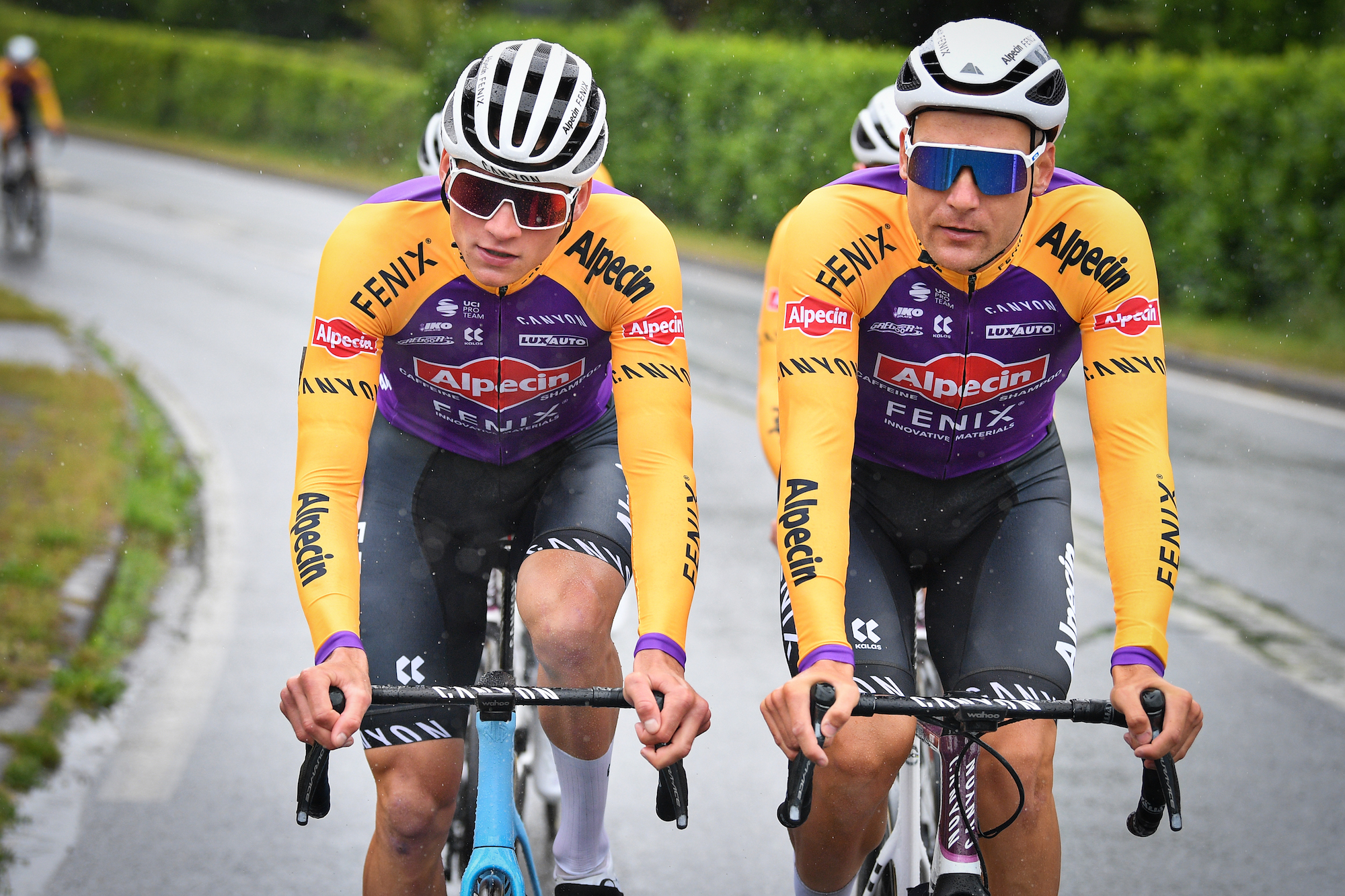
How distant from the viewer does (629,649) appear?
20.2 ft

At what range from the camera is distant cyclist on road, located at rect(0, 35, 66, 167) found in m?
18.4

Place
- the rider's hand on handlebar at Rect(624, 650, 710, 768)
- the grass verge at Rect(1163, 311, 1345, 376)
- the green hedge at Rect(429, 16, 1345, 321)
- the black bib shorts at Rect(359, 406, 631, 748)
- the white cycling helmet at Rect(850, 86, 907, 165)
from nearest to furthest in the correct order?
the rider's hand on handlebar at Rect(624, 650, 710, 768) → the black bib shorts at Rect(359, 406, 631, 748) → the white cycling helmet at Rect(850, 86, 907, 165) → the grass verge at Rect(1163, 311, 1345, 376) → the green hedge at Rect(429, 16, 1345, 321)

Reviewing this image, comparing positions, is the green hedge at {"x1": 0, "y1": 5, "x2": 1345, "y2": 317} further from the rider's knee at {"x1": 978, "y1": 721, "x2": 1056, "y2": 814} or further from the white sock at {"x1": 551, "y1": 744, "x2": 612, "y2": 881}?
the rider's knee at {"x1": 978, "y1": 721, "x2": 1056, "y2": 814}

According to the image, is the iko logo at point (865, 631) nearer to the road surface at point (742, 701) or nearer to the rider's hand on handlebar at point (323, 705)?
the rider's hand on handlebar at point (323, 705)

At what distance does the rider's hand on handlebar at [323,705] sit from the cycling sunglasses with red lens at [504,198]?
3.52 ft

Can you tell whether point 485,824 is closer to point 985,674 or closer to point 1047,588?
point 985,674

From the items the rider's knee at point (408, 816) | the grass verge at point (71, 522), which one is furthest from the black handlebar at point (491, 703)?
the grass verge at point (71, 522)

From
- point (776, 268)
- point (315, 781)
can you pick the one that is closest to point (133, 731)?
point (776, 268)

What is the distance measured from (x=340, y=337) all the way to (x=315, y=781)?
1123mm

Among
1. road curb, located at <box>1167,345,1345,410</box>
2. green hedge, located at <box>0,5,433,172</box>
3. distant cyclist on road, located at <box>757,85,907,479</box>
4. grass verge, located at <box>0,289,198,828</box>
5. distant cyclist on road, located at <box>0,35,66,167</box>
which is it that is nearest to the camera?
distant cyclist on road, located at <box>757,85,907,479</box>

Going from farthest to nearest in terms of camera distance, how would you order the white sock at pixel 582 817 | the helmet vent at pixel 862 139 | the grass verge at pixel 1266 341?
the grass verge at pixel 1266 341
the helmet vent at pixel 862 139
the white sock at pixel 582 817

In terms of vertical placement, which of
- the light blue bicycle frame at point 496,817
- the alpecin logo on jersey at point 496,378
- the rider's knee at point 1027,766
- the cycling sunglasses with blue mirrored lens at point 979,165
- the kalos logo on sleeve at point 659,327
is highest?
the cycling sunglasses with blue mirrored lens at point 979,165

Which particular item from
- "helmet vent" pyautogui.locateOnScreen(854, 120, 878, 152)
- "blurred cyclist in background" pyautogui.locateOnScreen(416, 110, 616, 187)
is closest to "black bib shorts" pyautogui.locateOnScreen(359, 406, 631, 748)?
"helmet vent" pyautogui.locateOnScreen(854, 120, 878, 152)

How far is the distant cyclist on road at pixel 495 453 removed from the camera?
3160mm
